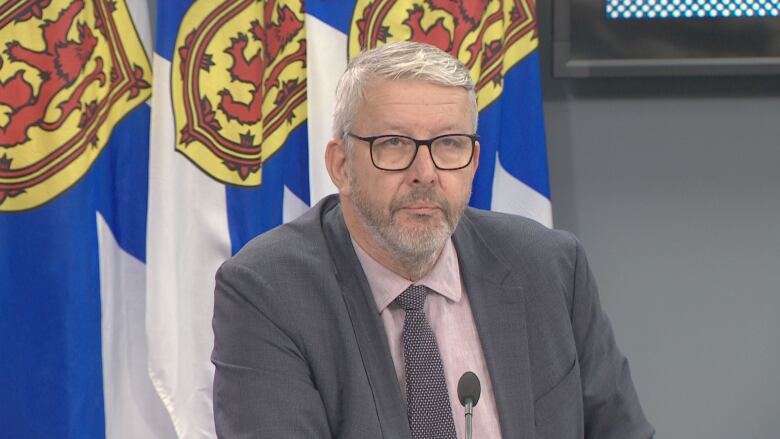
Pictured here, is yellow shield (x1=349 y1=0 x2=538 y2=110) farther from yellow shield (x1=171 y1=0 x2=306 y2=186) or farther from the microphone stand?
the microphone stand

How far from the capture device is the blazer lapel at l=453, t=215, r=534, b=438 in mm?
1803

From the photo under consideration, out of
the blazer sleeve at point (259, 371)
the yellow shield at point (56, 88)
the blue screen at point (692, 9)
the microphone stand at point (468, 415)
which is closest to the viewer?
the microphone stand at point (468, 415)

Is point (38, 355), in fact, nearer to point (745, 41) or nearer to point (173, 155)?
point (173, 155)

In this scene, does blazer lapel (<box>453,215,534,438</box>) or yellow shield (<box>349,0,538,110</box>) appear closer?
blazer lapel (<box>453,215,534,438</box>)

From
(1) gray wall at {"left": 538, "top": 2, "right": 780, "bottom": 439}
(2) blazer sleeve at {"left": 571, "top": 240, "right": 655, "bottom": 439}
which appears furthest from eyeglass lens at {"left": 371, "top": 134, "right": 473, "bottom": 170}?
(1) gray wall at {"left": 538, "top": 2, "right": 780, "bottom": 439}

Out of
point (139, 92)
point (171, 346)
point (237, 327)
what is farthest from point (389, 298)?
point (139, 92)

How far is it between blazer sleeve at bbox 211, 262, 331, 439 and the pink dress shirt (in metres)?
0.18

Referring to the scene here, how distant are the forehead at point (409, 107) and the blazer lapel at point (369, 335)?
24 cm

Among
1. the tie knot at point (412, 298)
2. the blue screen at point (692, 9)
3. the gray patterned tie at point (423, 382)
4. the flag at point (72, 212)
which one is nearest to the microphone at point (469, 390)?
the gray patterned tie at point (423, 382)

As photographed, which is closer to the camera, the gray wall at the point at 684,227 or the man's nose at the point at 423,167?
the man's nose at the point at 423,167

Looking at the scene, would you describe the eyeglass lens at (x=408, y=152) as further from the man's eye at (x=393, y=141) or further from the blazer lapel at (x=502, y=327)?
the blazer lapel at (x=502, y=327)

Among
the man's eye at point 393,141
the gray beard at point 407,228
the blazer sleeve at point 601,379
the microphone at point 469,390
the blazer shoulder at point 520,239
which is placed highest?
the man's eye at point 393,141

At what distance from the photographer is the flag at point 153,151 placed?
2.63m

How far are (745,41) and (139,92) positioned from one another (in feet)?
5.21
